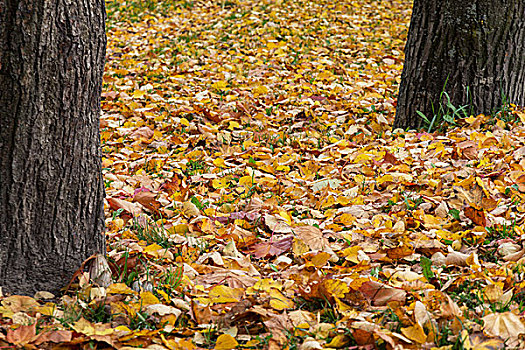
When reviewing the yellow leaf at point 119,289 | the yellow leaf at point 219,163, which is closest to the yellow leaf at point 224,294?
the yellow leaf at point 119,289

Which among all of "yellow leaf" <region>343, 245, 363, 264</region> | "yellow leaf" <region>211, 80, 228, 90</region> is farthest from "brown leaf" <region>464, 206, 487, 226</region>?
"yellow leaf" <region>211, 80, 228, 90</region>

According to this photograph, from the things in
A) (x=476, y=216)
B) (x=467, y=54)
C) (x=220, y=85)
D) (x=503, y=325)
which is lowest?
(x=503, y=325)

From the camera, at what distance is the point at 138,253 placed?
94.0 inches

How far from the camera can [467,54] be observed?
3.78 meters

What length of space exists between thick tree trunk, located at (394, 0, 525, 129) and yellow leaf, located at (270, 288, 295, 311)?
2406mm

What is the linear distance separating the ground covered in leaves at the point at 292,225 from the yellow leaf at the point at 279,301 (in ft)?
0.04

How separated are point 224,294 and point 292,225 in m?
0.72

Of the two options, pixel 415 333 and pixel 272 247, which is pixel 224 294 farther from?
pixel 415 333

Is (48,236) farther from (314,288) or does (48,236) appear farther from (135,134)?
(135,134)

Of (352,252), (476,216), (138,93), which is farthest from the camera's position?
(138,93)

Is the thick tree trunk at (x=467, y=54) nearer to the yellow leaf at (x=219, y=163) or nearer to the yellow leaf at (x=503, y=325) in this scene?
the yellow leaf at (x=219, y=163)

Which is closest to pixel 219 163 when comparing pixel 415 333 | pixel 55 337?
pixel 55 337

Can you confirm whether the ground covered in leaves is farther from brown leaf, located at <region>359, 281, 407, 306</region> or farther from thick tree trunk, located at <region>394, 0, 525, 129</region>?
thick tree trunk, located at <region>394, 0, 525, 129</region>

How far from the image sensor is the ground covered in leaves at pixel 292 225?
1889mm
